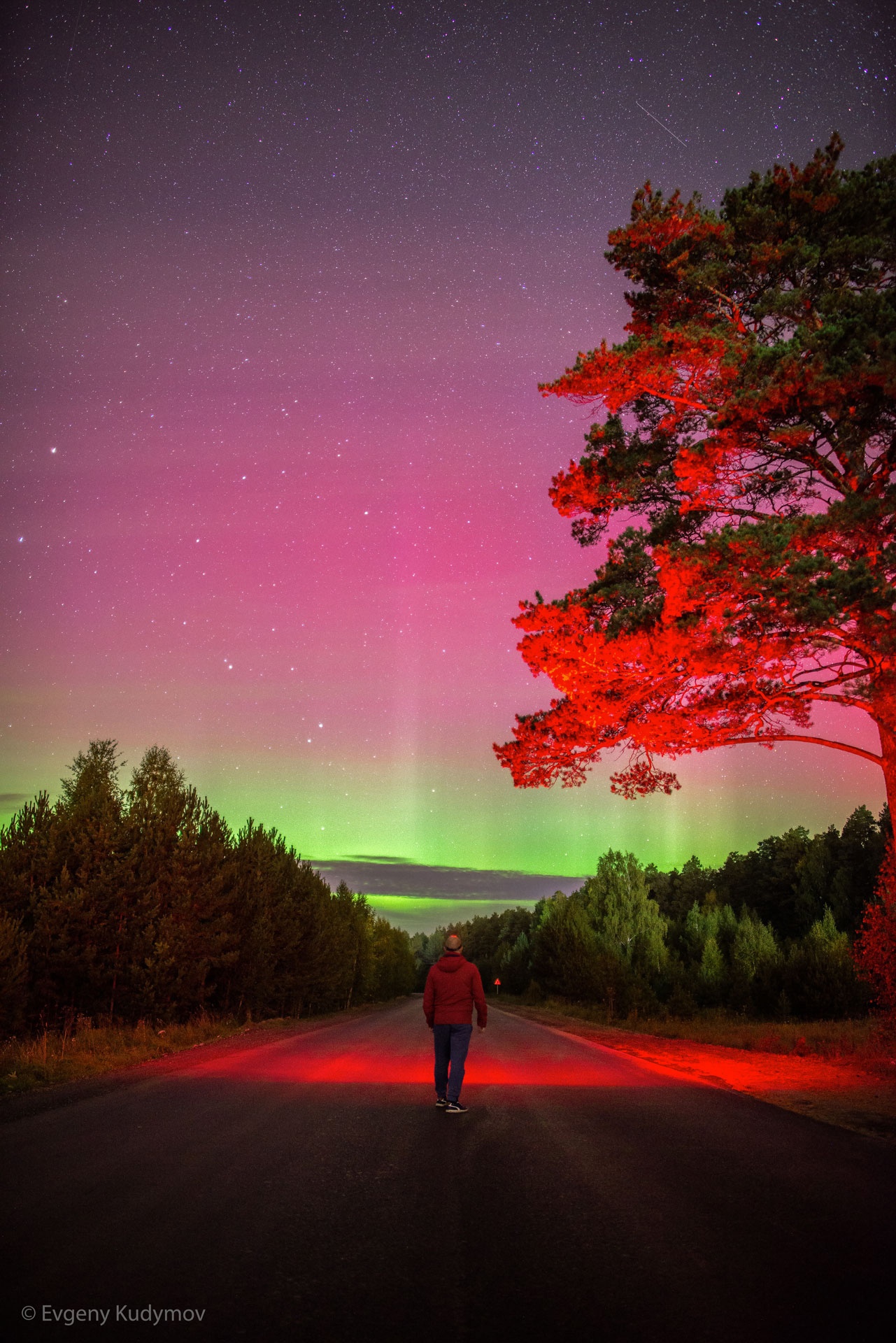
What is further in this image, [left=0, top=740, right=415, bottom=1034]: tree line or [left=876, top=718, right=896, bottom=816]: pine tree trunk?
[left=0, top=740, right=415, bottom=1034]: tree line

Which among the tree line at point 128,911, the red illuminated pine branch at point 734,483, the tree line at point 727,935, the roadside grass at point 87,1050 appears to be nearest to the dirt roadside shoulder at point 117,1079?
the roadside grass at point 87,1050

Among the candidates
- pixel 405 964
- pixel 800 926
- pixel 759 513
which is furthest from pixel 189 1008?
pixel 405 964

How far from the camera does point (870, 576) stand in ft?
33.7

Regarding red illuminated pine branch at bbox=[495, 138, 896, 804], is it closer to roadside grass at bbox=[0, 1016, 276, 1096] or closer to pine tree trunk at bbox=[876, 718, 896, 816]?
pine tree trunk at bbox=[876, 718, 896, 816]

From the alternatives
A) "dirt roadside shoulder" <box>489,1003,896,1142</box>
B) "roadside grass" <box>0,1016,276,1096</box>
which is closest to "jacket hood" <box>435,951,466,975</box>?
"dirt roadside shoulder" <box>489,1003,896,1142</box>

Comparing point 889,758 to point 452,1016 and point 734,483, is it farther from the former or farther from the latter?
point 452,1016

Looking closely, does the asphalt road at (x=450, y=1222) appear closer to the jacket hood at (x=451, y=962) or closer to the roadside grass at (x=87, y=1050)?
the jacket hood at (x=451, y=962)

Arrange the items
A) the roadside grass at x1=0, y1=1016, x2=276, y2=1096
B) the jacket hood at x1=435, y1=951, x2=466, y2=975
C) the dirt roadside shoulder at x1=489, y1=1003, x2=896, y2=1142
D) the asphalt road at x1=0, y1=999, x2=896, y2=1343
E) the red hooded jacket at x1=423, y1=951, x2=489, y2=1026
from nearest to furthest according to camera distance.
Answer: the asphalt road at x1=0, y1=999, x2=896, y2=1343
the dirt roadside shoulder at x1=489, y1=1003, x2=896, y2=1142
the red hooded jacket at x1=423, y1=951, x2=489, y2=1026
the jacket hood at x1=435, y1=951, x2=466, y2=975
the roadside grass at x1=0, y1=1016, x2=276, y2=1096

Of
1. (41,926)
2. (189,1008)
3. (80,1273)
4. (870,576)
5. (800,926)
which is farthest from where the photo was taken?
(800,926)

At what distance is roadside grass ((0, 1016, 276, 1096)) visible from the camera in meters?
11.1

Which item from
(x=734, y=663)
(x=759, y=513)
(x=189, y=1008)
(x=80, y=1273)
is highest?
(x=759, y=513)

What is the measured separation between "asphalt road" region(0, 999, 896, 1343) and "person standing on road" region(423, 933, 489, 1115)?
0.34 m

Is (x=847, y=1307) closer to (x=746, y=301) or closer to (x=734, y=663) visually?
(x=734, y=663)

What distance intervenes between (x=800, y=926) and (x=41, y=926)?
6941 centimetres
